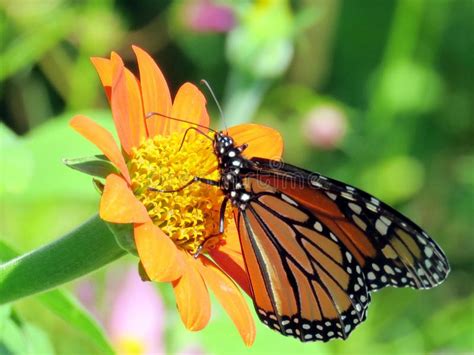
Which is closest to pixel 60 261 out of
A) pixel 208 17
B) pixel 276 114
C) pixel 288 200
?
pixel 288 200

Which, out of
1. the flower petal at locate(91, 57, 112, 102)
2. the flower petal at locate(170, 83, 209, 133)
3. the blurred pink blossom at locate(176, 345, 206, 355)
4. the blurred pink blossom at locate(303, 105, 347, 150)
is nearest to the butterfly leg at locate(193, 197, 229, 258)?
the flower petal at locate(170, 83, 209, 133)

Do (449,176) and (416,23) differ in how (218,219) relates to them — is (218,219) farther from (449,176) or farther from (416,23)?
(449,176)

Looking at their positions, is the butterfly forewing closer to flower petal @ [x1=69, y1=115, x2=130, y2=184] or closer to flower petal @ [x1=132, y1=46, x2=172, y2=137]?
flower petal @ [x1=132, y1=46, x2=172, y2=137]

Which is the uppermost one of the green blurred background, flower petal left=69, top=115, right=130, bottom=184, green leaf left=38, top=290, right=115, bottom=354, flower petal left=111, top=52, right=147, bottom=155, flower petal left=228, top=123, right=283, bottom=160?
the green blurred background

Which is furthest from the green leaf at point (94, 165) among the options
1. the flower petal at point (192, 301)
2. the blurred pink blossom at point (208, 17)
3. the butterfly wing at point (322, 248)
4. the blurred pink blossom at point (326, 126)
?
the blurred pink blossom at point (326, 126)

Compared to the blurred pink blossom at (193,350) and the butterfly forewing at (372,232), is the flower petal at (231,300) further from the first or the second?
the blurred pink blossom at (193,350)

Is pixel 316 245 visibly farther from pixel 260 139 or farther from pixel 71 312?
pixel 71 312
